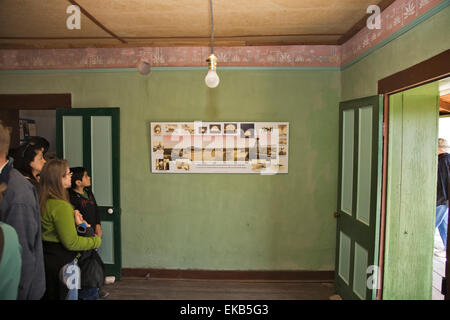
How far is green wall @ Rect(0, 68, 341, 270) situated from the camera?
11.8ft

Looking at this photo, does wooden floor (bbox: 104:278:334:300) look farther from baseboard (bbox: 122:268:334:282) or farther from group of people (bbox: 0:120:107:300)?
group of people (bbox: 0:120:107:300)

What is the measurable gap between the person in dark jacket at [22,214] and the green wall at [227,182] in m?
2.19

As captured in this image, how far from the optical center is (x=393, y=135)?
257 centimetres

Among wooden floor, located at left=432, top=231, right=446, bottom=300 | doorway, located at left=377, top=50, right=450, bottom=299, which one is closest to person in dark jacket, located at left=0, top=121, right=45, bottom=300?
doorway, located at left=377, top=50, right=450, bottom=299

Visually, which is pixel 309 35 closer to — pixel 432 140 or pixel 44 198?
pixel 432 140

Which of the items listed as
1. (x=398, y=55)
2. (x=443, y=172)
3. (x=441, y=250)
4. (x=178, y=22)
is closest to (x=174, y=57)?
(x=178, y=22)

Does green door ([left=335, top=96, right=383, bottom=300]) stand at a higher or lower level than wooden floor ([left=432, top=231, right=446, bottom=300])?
higher

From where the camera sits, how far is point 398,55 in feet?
7.73

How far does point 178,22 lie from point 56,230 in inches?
90.3

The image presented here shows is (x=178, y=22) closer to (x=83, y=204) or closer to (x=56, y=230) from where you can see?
(x=83, y=204)

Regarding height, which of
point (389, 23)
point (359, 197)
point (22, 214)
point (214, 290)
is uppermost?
point (389, 23)

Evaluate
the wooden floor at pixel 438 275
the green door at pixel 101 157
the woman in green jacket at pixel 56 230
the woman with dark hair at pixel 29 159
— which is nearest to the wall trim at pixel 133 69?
the green door at pixel 101 157

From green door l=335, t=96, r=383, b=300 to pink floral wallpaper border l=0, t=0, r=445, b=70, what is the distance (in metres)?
0.85

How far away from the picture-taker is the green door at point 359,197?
2.53 m
